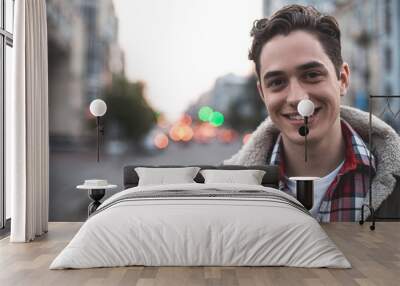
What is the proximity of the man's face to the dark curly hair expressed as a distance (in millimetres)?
68

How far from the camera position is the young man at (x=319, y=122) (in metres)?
7.02

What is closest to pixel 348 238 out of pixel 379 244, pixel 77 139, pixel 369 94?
pixel 379 244

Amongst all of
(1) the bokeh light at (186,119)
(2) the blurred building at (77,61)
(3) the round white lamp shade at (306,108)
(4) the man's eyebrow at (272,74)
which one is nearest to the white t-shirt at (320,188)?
(3) the round white lamp shade at (306,108)

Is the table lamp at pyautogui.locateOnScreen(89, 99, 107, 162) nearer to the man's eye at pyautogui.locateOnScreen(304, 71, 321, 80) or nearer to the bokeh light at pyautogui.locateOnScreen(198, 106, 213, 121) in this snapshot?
the bokeh light at pyautogui.locateOnScreen(198, 106, 213, 121)

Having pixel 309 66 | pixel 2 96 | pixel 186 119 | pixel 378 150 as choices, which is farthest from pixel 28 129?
pixel 378 150

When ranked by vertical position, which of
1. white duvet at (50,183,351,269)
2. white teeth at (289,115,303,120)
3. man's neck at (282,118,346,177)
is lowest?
white duvet at (50,183,351,269)

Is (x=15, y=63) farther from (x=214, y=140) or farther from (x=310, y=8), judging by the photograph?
(x=310, y=8)

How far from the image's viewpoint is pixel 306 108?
667cm

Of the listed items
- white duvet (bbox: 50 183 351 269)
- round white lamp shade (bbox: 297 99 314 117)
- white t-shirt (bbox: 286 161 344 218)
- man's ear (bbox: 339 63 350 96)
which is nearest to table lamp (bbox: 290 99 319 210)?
round white lamp shade (bbox: 297 99 314 117)

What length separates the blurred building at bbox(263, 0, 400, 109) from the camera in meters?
7.21

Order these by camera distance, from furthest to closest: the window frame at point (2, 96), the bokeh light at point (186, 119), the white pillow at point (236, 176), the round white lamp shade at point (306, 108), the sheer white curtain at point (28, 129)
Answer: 1. the bokeh light at point (186, 119)
2. the round white lamp shade at point (306, 108)
3. the white pillow at point (236, 176)
4. the window frame at point (2, 96)
5. the sheer white curtain at point (28, 129)

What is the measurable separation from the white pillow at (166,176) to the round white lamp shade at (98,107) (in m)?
0.82

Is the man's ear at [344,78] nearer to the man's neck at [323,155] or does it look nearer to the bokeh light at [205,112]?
the man's neck at [323,155]

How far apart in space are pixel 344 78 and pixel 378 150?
0.98m
